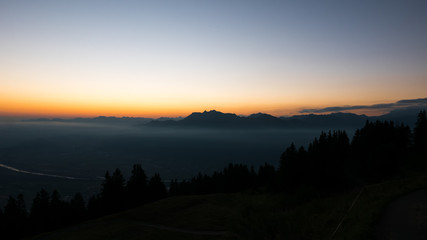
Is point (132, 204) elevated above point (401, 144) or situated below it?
below

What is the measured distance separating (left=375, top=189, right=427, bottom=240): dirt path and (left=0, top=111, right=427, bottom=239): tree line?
59.1ft

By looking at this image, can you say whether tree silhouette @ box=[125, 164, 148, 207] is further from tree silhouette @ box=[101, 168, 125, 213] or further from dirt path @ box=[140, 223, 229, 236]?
dirt path @ box=[140, 223, 229, 236]

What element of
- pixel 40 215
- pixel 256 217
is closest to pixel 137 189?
pixel 40 215

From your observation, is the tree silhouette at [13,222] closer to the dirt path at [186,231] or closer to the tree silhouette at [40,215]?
the tree silhouette at [40,215]

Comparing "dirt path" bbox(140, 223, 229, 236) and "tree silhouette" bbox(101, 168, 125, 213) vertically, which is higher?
"dirt path" bbox(140, 223, 229, 236)

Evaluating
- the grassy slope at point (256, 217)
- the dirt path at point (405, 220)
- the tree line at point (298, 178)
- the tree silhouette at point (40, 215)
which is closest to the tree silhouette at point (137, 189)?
the tree line at point (298, 178)

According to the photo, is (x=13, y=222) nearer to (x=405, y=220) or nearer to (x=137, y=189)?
(x=137, y=189)

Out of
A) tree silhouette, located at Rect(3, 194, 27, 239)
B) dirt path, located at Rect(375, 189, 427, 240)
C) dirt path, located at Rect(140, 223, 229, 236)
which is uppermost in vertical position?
dirt path, located at Rect(375, 189, 427, 240)

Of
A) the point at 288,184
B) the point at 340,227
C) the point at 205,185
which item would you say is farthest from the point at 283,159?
the point at 205,185

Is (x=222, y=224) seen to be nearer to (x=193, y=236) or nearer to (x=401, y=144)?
(x=193, y=236)

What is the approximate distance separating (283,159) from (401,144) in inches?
1576

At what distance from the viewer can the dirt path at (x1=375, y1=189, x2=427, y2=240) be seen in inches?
558

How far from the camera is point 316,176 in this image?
4678cm

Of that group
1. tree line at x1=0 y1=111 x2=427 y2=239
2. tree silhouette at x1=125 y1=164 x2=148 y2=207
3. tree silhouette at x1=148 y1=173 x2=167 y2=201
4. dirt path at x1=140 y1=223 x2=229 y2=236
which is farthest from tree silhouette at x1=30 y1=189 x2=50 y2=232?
dirt path at x1=140 y1=223 x2=229 y2=236
